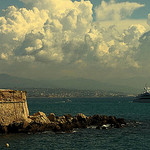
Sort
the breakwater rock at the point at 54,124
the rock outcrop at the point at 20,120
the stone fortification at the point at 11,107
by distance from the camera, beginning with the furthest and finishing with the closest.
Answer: the stone fortification at the point at 11,107
the rock outcrop at the point at 20,120
the breakwater rock at the point at 54,124

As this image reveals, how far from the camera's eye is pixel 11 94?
4747 cm

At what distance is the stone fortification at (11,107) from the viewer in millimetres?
45844

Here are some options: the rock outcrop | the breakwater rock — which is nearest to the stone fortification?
the rock outcrop

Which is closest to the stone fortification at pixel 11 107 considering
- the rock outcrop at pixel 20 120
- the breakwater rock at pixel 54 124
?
the rock outcrop at pixel 20 120

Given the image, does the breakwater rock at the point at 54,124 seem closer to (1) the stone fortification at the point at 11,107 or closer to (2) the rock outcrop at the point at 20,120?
(2) the rock outcrop at the point at 20,120

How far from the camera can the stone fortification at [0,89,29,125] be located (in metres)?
45.8

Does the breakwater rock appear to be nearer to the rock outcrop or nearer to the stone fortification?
the rock outcrop

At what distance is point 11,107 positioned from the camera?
4703cm

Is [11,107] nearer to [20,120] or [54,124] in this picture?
[20,120]

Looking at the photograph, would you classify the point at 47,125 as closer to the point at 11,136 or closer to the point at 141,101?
the point at 11,136

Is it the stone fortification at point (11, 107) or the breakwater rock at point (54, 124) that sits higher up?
the stone fortification at point (11, 107)

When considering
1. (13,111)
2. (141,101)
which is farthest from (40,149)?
(141,101)

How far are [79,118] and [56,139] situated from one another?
1450 cm

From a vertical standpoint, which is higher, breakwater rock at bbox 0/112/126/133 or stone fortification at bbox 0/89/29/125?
stone fortification at bbox 0/89/29/125
